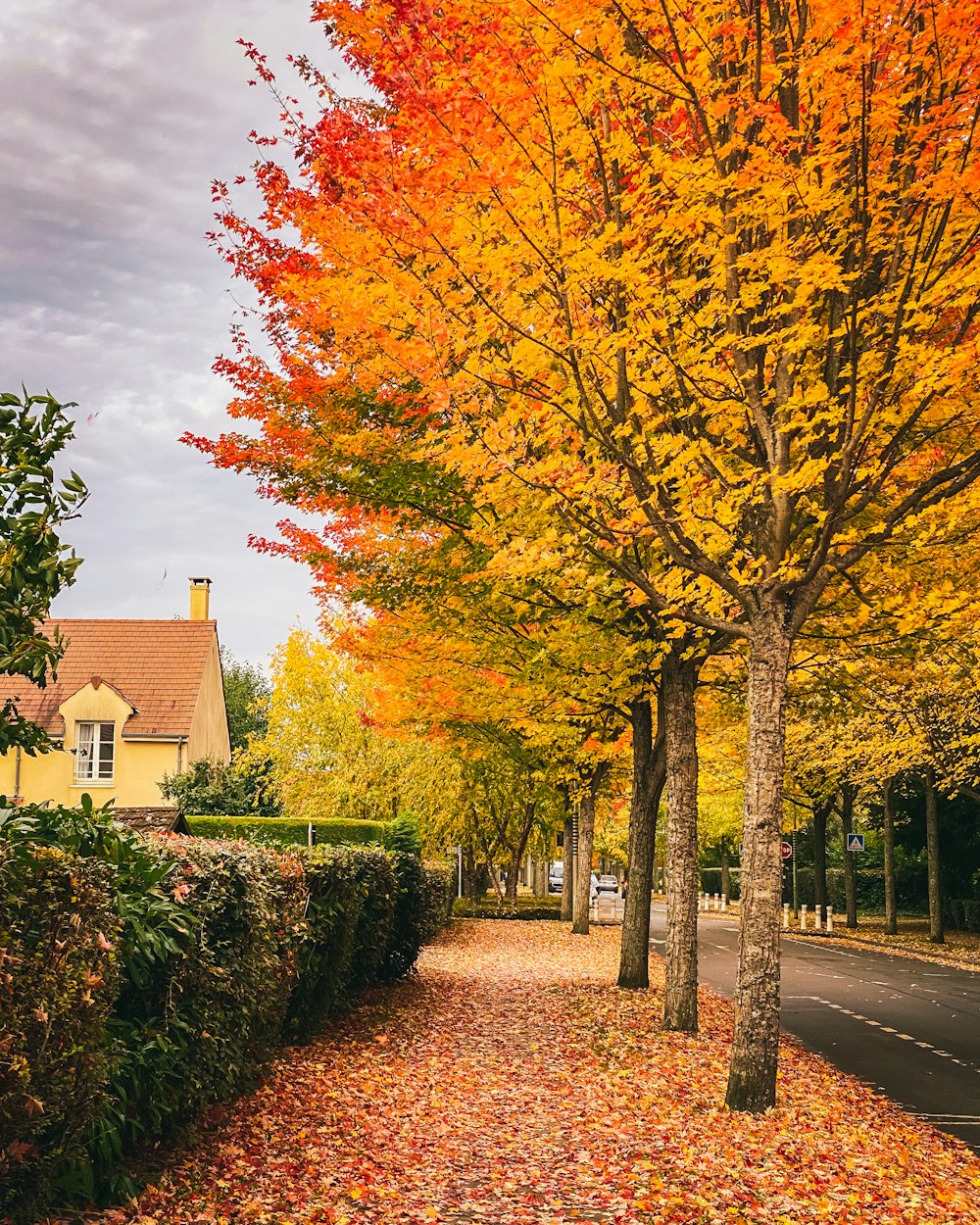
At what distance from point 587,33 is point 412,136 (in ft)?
7.57

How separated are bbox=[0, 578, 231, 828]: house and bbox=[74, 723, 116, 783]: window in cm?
3

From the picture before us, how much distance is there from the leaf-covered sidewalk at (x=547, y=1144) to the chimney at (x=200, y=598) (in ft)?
112

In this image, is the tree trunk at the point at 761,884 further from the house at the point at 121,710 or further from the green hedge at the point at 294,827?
the house at the point at 121,710

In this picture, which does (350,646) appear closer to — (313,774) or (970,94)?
(970,94)

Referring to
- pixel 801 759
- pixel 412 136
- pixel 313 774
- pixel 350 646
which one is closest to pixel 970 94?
pixel 412 136

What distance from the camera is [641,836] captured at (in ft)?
50.1

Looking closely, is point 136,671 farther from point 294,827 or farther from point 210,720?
point 294,827

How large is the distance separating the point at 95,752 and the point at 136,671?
12.2ft

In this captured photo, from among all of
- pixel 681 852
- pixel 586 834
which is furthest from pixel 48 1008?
pixel 586 834

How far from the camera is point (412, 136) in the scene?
382 inches

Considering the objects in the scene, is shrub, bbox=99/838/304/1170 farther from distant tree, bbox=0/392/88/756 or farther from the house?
A: the house

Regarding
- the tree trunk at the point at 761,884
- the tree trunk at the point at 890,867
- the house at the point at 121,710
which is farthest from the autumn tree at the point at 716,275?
the house at the point at 121,710

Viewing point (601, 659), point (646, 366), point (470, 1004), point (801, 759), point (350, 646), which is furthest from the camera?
point (801, 759)

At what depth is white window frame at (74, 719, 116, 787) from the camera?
34000mm
